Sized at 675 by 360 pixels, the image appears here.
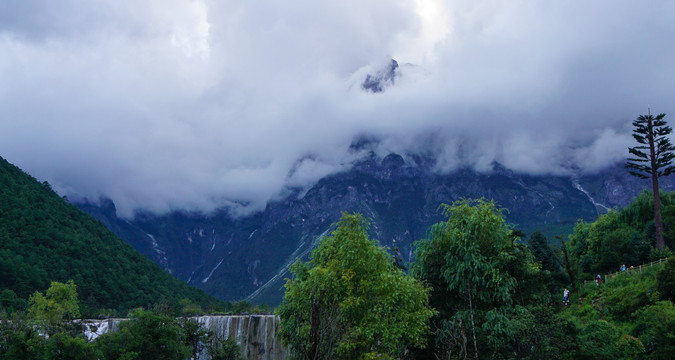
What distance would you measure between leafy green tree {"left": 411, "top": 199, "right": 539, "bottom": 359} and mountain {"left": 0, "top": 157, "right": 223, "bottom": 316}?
190ft

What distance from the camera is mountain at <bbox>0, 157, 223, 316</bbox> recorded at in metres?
71.4

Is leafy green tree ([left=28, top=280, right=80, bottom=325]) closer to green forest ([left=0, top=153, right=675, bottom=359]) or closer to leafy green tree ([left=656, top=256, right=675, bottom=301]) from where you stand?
green forest ([left=0, top=153, right=675, bottom=359])

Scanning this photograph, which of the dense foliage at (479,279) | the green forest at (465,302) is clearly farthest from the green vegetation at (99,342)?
the dense foliage at (479,279)

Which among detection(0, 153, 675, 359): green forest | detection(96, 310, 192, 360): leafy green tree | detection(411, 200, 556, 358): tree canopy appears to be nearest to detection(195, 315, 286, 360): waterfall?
detection(0, 153, 675, 359): green forest

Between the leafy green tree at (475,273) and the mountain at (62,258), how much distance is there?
58.0m

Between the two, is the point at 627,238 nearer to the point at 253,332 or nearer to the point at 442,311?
the point at 442,311

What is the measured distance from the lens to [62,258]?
8044cm

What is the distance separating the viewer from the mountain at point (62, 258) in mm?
71438

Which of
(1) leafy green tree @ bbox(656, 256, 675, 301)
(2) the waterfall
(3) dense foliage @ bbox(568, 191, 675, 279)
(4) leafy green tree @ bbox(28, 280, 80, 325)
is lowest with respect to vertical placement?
(2) the waterfall

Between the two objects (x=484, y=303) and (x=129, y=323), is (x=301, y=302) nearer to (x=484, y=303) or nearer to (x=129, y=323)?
(x=484, y=303)

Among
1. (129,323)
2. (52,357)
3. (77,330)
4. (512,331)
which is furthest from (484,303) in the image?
(77,330)

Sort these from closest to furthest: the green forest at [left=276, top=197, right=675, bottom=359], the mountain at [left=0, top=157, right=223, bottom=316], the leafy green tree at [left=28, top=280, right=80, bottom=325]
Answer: the green forest at [left=276, top=197, right=675, bottom=359], the leafy green tree at [left=28, top=280, right=80, bottom=325], the mountain at [left=0, top=157, right=223, bottom=316]

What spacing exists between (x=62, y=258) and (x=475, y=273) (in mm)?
79188

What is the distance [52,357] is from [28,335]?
125 inches
